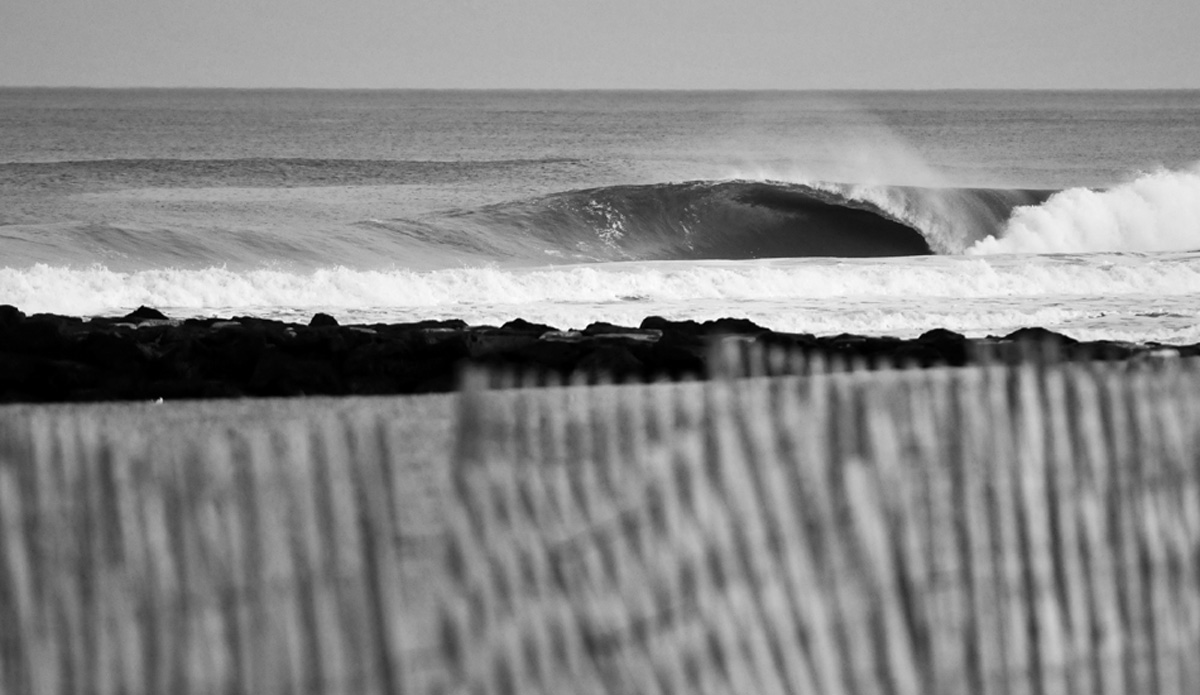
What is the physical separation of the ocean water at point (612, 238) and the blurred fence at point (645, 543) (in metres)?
8.93

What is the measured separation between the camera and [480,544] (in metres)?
1.56

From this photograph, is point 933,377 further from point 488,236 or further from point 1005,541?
point 488,236

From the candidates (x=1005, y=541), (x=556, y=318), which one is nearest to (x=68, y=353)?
(x=1005, y=541)

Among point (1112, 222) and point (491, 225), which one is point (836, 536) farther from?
point (1112, 222)

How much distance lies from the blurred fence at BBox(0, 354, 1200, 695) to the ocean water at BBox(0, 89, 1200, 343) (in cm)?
893

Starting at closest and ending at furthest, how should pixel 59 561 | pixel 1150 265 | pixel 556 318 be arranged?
pixel 59 561, pixel 556 318, pixel 1150 265

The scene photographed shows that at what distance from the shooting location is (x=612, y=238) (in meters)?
21.9

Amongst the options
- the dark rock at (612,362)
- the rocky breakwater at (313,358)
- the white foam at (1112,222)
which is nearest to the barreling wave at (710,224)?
the white foam at (1112,222)

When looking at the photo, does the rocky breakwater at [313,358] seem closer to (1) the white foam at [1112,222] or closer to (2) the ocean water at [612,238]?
(2) the ocean water at [612,238]

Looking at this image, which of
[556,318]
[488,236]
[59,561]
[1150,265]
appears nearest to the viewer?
[59,561]

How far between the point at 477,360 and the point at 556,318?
6370 millimetres

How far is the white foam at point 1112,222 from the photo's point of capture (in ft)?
70.1

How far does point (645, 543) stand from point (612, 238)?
20.4 m

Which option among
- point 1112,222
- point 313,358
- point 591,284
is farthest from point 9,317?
point 1112,222
